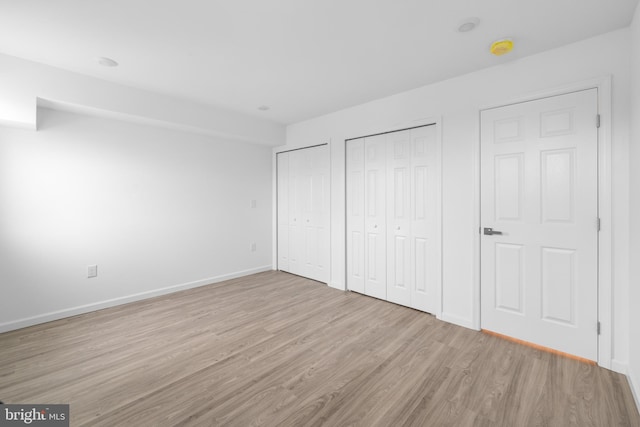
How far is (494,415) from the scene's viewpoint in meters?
1.70

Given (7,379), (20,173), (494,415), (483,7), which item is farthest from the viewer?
(20,173)

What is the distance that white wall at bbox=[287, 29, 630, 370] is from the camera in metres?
2.09

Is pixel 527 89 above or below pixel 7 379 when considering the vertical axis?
above

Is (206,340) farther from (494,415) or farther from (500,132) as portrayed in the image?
(500,132)

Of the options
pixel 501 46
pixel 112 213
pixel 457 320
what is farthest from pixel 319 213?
pixel 501 46

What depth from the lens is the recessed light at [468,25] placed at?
1999mm

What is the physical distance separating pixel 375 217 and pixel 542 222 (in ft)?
5.77

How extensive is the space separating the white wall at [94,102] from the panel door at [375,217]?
2.01 m

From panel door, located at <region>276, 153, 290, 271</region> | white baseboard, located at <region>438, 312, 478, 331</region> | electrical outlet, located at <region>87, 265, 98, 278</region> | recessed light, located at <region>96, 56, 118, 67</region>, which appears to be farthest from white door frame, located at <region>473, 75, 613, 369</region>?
electrical outlet, located at <region>87, 265, 98, 278</region>

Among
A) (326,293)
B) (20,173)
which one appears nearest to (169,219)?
(20,173)

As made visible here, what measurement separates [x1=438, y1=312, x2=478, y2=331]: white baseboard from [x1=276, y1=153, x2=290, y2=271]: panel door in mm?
2811

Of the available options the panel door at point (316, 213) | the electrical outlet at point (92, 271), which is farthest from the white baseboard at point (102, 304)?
the panel door at point (316, 213)

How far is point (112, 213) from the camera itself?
3475 mm

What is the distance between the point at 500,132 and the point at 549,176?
58cm
